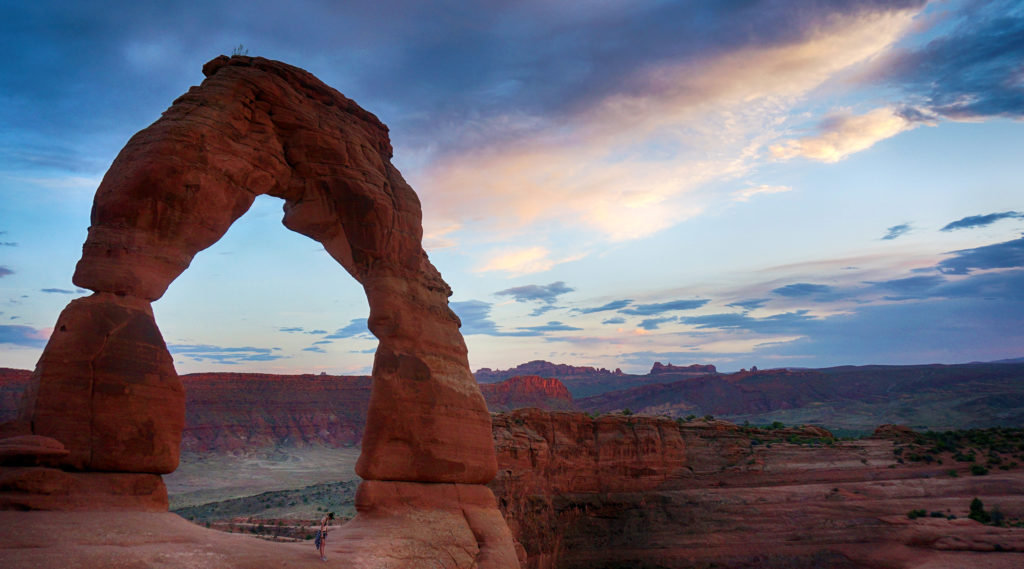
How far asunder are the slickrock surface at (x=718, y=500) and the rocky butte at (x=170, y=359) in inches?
458

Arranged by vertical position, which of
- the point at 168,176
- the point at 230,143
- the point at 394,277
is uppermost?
the point at 230,143

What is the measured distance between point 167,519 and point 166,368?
2.84 metres

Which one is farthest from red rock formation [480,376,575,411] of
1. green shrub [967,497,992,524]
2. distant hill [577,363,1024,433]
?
green shrub [967,497,992,524]

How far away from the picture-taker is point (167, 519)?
10.5 m

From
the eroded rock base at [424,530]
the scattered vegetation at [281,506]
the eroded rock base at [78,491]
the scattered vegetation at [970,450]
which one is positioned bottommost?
the scattered vegetation at [281,506]

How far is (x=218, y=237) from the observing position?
1359 centimetres

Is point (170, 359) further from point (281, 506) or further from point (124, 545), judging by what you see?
point (281, 506)

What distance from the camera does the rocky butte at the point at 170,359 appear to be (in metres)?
10.8

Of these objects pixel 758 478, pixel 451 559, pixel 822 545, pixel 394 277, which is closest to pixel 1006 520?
pixel 822 545

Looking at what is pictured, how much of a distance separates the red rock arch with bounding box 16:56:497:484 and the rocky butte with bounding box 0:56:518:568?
0.03 meters

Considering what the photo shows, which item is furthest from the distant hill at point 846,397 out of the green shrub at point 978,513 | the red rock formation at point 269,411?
the green shrub at point 978,513

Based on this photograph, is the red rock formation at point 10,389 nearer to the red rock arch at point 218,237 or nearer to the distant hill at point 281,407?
the distant hill at point 281,407

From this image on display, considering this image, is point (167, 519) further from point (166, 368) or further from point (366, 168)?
point (366, 168)

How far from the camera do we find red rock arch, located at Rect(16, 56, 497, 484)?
11062 mm
